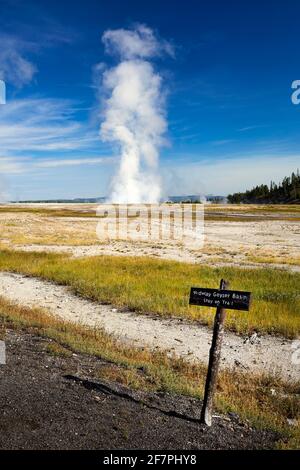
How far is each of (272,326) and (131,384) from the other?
7509 mm

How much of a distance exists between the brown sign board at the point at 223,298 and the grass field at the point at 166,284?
774cm

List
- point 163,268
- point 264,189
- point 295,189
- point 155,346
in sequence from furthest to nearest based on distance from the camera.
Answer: point 264,189
point 295,189
point 163,268
point 155,346

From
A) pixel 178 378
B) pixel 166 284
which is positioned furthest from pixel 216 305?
pixel 166 284

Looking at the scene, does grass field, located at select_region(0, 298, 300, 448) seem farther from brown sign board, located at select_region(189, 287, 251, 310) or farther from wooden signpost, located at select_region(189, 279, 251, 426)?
brown sign board, located at select_region(189, 287, 251, 310)

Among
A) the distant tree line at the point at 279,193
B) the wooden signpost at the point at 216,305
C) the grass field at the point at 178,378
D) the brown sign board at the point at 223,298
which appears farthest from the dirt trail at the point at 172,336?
the distant tree line at the point at 279,193

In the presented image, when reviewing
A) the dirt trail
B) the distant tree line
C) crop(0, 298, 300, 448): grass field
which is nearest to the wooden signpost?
crop(0, 298, 300, 448): grass field

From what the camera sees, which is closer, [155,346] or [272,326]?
[155,346]

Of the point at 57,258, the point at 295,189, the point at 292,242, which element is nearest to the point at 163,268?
the point at 57,258

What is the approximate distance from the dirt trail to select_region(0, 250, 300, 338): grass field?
2.63ft

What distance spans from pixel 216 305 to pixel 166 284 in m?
14.0

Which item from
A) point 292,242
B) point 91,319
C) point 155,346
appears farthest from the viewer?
point 292,242

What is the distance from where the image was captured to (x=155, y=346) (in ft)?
41.3

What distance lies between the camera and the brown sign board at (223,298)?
6.68 meters
